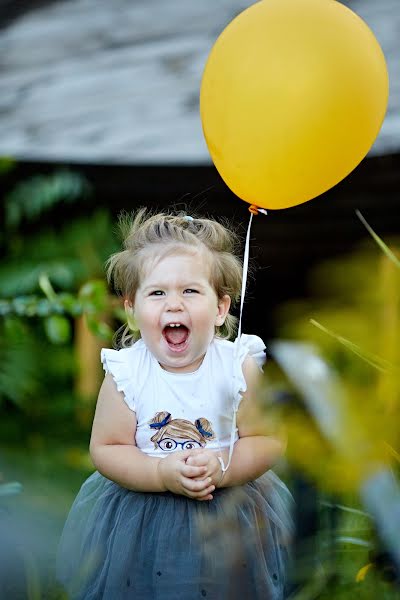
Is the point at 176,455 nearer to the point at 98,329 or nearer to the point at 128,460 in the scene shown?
the point at 128,460

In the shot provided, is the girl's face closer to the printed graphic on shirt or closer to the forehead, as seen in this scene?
the forehead

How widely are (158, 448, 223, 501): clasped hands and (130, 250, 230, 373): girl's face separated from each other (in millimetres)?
220

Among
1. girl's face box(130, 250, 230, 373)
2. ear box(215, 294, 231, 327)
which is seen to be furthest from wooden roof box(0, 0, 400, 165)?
girl's face box(130, 250, 230, 373)

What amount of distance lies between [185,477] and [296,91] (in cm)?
89

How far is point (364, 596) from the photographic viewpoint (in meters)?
1.05

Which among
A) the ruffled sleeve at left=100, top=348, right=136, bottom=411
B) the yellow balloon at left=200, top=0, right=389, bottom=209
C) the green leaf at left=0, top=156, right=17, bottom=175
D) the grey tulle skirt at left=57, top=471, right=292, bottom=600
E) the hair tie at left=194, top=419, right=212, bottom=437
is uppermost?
the yellow balloon at left=200, top=0, right=389, bottom=209

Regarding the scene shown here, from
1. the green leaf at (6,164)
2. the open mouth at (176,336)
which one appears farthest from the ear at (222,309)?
the green leaf at (6,164)

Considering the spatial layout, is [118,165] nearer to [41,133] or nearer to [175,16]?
[41,133]

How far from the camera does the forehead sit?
209cm

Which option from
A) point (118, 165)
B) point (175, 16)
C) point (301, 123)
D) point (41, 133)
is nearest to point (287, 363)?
point (301, 123)

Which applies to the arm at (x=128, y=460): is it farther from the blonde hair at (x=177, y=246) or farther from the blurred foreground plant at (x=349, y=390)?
the blurred foreground plant at (x=349, y=390)

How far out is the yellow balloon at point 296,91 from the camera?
6.84 feet

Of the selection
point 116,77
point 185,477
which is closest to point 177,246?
point 185,477

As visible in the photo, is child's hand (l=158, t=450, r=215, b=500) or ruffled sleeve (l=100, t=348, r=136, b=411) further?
ruffled sleeve (l=100, t=348, r=136, b=411)
